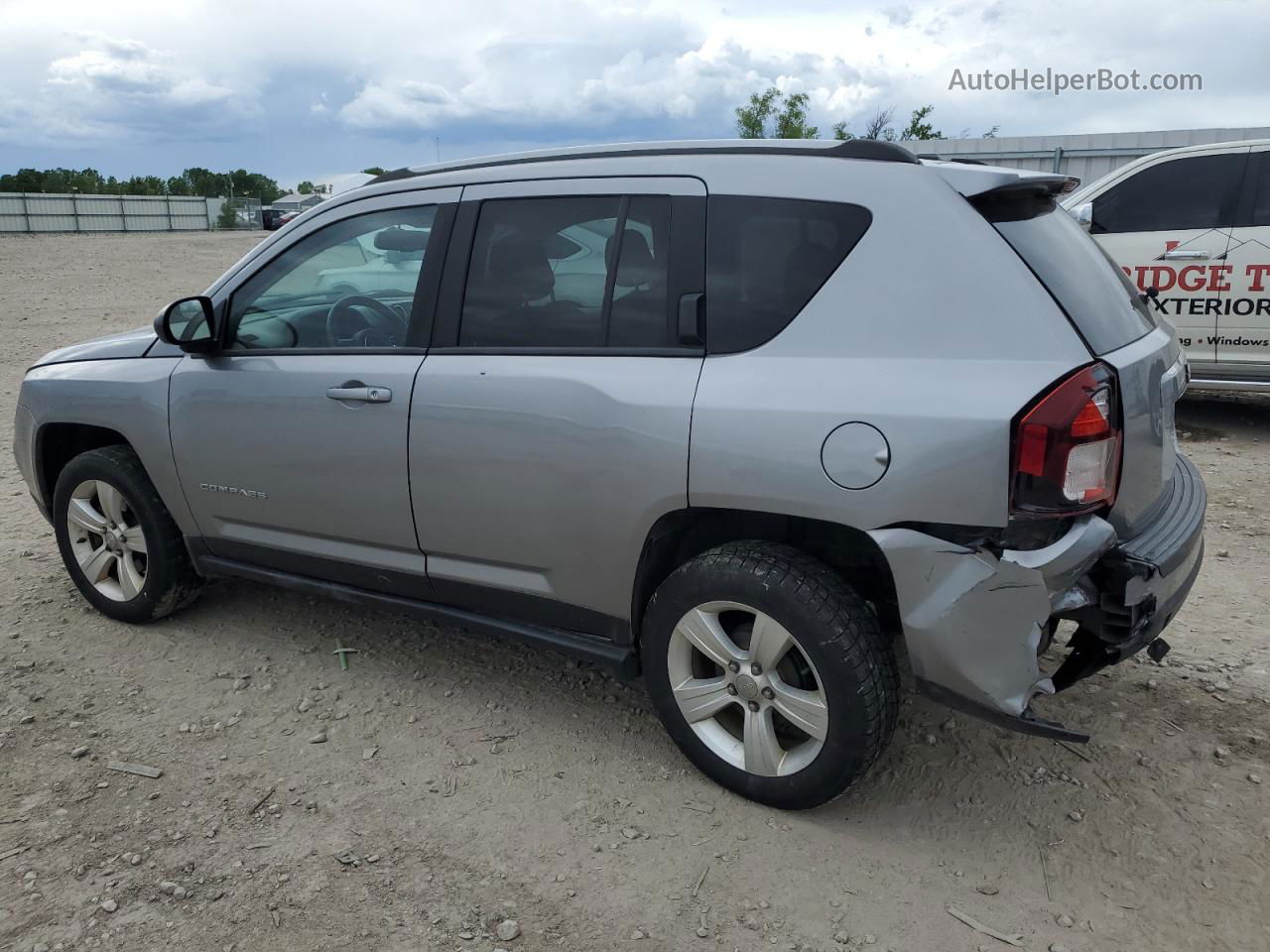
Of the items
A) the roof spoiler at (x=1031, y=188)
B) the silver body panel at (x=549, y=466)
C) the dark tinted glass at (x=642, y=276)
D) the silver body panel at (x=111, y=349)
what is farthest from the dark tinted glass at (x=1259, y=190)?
the silver body panel at (x=111, y=349)

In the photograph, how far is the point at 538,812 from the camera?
3.00 meters

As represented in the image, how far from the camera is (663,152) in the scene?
3072 mm

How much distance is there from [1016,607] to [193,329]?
9.75 feet

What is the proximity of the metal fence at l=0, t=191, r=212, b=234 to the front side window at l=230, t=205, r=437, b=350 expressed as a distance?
141 ft

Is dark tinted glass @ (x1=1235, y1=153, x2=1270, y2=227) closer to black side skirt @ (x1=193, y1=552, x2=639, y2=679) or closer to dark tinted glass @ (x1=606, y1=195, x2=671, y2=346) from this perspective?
dark tinted glass @ (x1=606, y1=195, x2=671, y2=346)

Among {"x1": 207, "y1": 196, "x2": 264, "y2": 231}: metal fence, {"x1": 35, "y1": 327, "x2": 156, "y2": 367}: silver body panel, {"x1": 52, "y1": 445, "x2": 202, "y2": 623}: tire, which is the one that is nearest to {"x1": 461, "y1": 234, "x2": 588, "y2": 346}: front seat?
{"x1": 35, "y1": 327, "x2": 156, "y2": 367}: silver body panel

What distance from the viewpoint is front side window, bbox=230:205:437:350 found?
347 cm

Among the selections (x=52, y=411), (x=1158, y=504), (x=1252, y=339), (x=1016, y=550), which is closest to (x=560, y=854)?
(x=1016, y=550)

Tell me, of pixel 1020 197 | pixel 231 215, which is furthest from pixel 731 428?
pixel 231 215

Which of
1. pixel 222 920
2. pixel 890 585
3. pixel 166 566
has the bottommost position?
pixel 222 920

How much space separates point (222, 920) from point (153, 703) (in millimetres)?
1347

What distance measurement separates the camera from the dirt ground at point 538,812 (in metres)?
2.55

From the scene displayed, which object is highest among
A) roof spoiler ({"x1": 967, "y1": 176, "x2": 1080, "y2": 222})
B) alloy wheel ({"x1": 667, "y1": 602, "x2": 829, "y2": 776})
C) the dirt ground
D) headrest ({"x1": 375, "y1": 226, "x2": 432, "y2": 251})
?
roof spoiler ({"x1": 967, "y1": 176, "x2": 1080, "y2": 222})

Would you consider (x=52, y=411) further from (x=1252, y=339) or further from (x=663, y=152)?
(x=1252, y=339)
